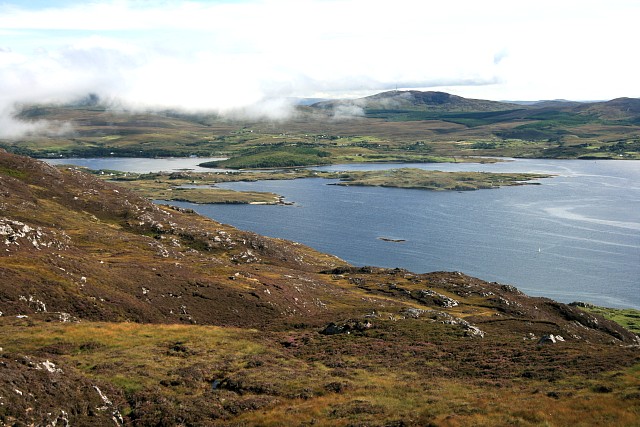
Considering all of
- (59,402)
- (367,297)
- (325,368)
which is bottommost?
(367,297)

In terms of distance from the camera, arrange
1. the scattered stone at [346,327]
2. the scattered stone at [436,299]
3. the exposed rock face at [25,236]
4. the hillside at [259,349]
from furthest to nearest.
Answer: the scattered stone at [436,299], the exposed rock face at [25,236], the scattered stone at [346,327], the hillside at [259,349]

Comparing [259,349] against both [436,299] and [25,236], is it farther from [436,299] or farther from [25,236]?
[436,299]

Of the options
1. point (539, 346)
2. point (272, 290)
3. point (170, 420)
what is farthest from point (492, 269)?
point (170, 420)

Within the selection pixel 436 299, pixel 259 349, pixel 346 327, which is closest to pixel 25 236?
pixel 259 349

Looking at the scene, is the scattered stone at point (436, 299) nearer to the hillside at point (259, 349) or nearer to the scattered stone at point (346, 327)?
the hillside at point (259, 349)

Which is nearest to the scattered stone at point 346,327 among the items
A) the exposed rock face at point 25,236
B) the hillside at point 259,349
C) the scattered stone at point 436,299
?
the hillside at point 259,349

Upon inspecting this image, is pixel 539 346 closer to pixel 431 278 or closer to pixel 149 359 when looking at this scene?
pixel 149 359

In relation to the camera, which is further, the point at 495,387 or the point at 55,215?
the point at 55,215

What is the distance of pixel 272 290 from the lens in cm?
8644

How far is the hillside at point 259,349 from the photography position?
3856 cm

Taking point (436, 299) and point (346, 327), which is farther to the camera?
point (436, 299)

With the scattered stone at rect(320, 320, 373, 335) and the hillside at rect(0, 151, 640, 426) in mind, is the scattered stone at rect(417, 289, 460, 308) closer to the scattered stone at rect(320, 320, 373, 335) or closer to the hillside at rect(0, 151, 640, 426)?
the hillside at rect(0, 151, 640, 426)

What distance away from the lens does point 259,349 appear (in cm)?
5722

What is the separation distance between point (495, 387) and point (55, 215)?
97.0 meters
